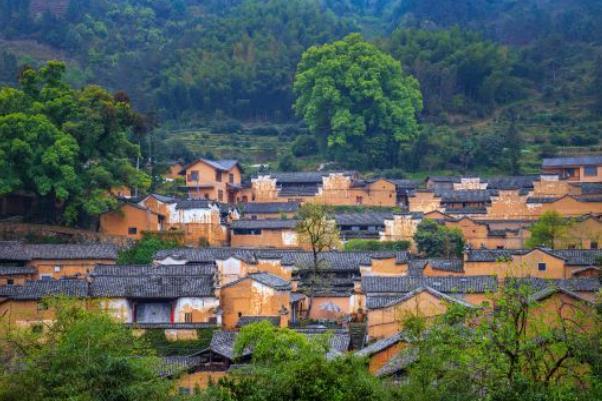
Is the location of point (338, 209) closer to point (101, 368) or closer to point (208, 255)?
point (208, 255)

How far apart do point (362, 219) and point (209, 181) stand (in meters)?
8.33

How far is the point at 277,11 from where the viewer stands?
83.4 meters

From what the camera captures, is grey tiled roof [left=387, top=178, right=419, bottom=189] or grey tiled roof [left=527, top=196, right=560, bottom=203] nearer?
grey tiled roof [left=527, top=196, right=560, bottom=203]

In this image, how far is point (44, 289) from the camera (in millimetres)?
35656

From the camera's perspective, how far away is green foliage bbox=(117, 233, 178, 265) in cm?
4253

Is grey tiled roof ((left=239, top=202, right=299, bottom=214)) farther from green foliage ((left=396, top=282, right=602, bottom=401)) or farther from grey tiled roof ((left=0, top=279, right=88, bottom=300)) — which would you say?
green foliage ((left=396, top=282, right=602, bottom=401))

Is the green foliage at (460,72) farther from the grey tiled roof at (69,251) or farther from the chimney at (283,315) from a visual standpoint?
the chimney at (283,315)

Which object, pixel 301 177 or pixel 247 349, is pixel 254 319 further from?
pixel 301 177

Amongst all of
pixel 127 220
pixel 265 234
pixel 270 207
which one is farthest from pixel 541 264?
pixel 127 220

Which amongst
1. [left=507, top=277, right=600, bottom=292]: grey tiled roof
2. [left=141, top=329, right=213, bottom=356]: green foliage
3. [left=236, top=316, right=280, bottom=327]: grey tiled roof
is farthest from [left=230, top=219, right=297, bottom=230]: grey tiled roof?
[left=507, top=277, right=600, bottom=292]: grey tiled roof

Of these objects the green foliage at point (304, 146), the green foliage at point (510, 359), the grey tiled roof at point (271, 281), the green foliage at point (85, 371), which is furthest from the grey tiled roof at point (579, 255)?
the green foliage at point (304, 146)

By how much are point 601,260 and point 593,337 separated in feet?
57.3

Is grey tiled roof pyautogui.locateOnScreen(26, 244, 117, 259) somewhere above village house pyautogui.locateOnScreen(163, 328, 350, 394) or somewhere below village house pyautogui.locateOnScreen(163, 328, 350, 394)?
above

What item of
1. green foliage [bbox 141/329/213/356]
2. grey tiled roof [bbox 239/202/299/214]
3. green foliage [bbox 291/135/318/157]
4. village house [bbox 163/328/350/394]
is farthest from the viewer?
green foliage [bbox 291/135/318/157]
